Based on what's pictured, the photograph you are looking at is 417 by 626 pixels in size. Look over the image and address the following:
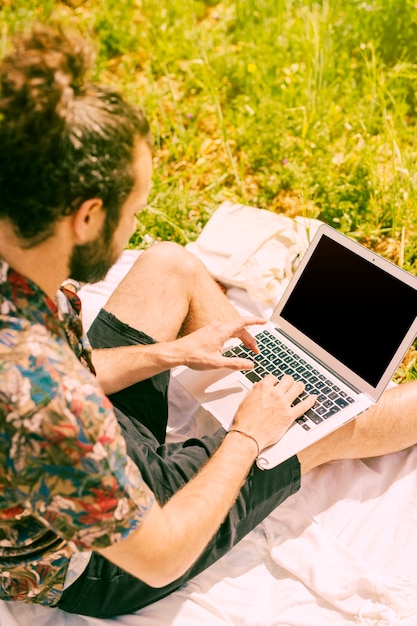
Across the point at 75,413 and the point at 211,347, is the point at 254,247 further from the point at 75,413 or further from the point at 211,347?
the point at 75,413

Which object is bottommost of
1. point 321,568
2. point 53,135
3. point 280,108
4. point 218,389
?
point 321,568

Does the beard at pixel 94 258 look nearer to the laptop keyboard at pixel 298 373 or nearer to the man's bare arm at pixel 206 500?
the man's bare arm at pixel 206 500

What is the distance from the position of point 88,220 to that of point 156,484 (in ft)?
2.56

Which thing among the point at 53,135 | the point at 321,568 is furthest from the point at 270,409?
the point at 53,135

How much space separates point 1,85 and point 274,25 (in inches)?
116

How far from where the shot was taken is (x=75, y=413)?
3.32 feet

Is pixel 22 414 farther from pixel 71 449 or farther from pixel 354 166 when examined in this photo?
pixel 354 166

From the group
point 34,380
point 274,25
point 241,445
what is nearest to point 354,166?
point 274,25

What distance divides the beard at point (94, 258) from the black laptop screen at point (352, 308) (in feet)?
2.76

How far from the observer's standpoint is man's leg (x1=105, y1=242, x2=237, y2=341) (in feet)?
6.60

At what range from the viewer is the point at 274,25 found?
11.9 feet

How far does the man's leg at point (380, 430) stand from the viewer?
181 centimetres

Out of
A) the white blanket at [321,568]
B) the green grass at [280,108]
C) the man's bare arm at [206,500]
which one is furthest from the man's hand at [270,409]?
the green grass at [280,108]

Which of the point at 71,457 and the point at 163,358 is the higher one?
the point at 71,457
